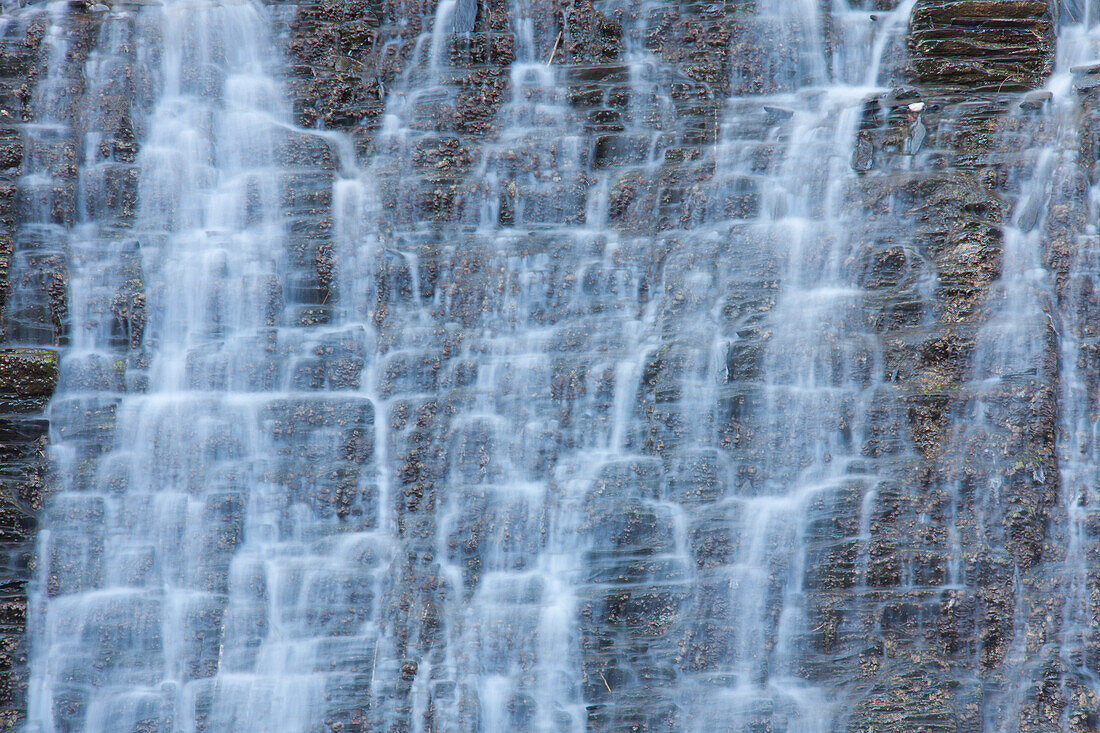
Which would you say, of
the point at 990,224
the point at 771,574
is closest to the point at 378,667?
the point at 771,574

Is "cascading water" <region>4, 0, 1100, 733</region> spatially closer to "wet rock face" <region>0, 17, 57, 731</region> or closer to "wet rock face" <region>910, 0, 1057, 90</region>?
"wet rock face" <region>0, 17, 57, 731</region>

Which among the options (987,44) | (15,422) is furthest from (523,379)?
(987,44)

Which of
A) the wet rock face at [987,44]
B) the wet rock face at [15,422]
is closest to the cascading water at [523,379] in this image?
the wet rock face at [15,422]

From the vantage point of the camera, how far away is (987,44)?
545cm

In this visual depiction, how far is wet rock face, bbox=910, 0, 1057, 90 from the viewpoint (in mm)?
5410

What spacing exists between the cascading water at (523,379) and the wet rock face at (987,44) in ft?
0.67

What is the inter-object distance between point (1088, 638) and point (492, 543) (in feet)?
12.6

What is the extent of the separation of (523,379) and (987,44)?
3936mm

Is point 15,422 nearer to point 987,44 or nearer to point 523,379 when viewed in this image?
point 523,379

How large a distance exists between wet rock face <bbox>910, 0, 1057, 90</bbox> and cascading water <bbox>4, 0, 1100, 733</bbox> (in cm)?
20

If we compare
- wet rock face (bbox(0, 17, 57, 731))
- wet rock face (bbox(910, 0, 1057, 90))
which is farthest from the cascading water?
wet rock face (bbox(910, 0, 1057, 90))

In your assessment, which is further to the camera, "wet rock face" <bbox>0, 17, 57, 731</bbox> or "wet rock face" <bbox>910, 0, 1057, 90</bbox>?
"wet rock face" <bbox>910, 0, 1057, 90</bbox>

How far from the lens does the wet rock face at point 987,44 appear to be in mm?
5410

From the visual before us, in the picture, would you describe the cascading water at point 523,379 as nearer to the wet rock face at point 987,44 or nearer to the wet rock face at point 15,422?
the wet rock face at point 15,422
